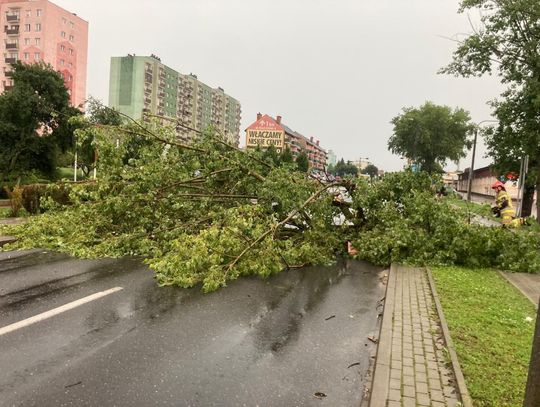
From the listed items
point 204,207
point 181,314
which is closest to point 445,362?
point 181,314

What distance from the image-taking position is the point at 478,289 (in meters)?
7.54

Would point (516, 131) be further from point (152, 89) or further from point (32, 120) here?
point (152, 89)

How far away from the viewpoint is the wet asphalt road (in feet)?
12.4

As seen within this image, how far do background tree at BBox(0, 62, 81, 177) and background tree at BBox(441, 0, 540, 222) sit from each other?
25056 mm

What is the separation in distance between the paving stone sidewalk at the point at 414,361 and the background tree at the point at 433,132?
67513mm

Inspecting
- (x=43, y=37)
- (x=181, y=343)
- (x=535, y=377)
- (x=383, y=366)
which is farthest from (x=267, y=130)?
(x=535, y=377)

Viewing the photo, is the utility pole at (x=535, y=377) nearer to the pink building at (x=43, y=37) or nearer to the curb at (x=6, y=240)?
the curb at (x=6, y=240)

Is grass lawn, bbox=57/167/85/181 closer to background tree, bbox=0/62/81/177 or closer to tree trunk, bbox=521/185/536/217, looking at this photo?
background tree, bbox=0/62/81/177

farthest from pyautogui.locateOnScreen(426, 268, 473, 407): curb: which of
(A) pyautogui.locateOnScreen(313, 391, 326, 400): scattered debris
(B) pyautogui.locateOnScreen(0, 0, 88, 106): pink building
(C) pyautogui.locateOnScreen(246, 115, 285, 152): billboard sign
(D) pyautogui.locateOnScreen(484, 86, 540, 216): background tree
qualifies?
(C) pyautogui.locateOnScreen(246, 115, 285, 152): billboard sign

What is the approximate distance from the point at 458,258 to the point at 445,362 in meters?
6.12

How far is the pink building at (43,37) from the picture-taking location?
72562mm

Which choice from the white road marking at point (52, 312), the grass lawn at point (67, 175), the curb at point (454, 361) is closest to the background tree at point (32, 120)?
the grass lawn at point (67, 175)

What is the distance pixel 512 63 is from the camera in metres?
23.0

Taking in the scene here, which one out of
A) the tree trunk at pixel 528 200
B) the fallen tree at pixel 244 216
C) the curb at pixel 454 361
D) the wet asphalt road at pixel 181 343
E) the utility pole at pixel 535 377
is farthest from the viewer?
the tree trunk at pixel 528 200
